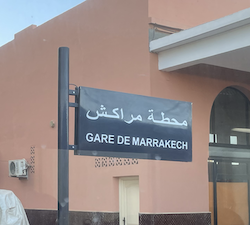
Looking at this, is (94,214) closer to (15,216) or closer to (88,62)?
(15,216)

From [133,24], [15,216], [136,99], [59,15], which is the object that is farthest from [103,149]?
[59,15]

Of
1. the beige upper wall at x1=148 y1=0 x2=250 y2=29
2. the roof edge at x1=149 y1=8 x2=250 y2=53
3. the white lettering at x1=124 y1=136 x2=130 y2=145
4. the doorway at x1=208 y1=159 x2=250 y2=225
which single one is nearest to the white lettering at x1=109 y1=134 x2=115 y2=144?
the white lettering at x1=124 y1=136 x2=130 y2=145

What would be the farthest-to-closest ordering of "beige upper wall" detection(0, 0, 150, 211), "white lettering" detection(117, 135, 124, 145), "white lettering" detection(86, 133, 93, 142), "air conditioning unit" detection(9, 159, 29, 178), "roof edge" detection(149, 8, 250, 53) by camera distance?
"air conditioning unit" detection(9, 159, 29, 178) → "beige upper wall" detection(0, 0, 150, 211) → "roof edge" detection(149, 8, 250, 53) → "white lettering" detection(117, 135, 124, 145) → "white lettering" detection(86, 133, 93, 142)

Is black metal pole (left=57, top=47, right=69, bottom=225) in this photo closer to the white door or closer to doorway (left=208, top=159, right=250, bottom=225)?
the white door

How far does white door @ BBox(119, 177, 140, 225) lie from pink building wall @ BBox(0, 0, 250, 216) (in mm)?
162

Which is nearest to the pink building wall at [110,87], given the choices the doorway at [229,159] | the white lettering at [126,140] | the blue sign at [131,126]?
the doorway at [229,159]

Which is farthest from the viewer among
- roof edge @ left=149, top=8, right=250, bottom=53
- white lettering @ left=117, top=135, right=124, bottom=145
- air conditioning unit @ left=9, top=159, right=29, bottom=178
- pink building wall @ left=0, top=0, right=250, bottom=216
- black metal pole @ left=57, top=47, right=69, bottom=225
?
air conditioning unit @ left=9, top=159, right=29, bottom=178

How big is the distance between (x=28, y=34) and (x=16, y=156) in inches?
125

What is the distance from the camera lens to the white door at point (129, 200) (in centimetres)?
743

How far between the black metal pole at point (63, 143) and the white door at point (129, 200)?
462 cm

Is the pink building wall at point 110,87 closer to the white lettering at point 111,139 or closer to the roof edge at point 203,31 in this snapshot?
the roof edge at point 203,31

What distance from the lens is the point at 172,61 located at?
7.17 meters

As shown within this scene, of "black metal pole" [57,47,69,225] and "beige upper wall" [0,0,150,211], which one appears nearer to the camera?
"black metal pole" [57,47,69,225]

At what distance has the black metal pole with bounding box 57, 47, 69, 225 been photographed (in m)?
2.86
